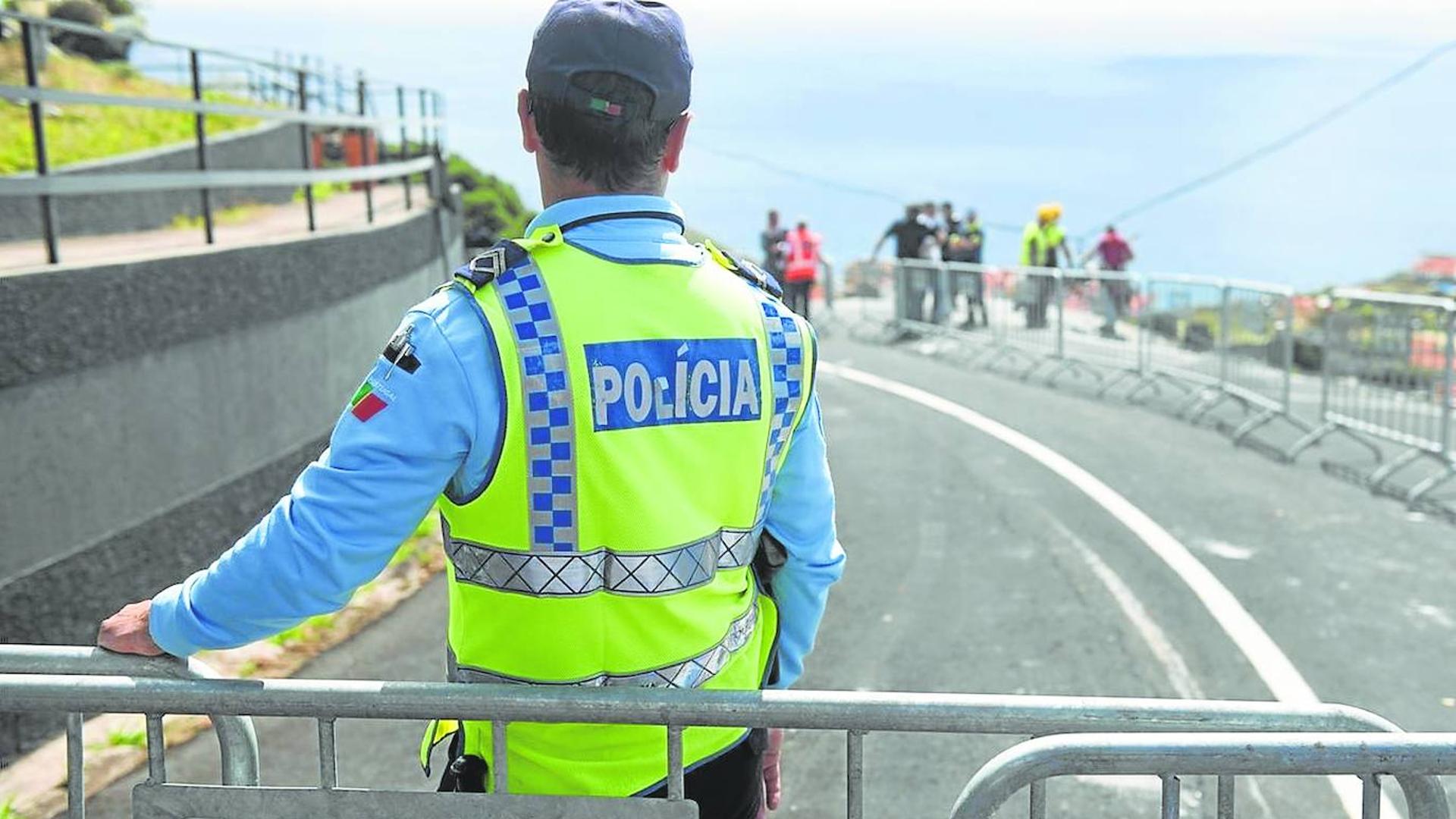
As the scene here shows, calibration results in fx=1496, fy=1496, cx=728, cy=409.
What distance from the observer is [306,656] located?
22.2 feet

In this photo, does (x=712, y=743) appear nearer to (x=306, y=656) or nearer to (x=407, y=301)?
(x=306, y=656)

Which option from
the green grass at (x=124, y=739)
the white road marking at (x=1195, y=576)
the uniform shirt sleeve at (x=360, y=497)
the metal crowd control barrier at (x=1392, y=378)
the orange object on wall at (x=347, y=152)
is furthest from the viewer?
the orange object on wall at (x=347, y=152)

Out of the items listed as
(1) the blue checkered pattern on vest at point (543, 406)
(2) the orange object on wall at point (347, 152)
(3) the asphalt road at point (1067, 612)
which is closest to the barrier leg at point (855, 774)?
(1) the blue checkered pattern on vest at point (543, 406)

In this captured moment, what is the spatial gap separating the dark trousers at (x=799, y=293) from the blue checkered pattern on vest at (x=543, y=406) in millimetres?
21584

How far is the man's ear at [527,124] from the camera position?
8.01ft

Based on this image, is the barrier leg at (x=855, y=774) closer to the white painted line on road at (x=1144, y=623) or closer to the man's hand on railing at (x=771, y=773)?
the man's hand on railing at (x=771, y=773)

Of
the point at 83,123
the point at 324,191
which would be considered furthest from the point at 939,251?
the point at 83,123

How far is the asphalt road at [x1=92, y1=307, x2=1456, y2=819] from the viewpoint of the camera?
5.52 m

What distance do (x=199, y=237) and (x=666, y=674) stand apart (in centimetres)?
818

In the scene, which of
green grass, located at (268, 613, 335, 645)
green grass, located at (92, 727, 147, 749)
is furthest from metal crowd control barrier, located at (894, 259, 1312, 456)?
green grass, located at (92, 727, 147, 749)

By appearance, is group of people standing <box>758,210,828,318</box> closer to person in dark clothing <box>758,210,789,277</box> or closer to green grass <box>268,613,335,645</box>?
person in dark clothing <box>758,210,789,277</box>

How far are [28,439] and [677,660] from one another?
389 centimetres

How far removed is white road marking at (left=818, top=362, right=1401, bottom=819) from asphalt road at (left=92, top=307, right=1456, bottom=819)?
7cm

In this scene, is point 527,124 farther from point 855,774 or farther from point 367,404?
point 855,774
